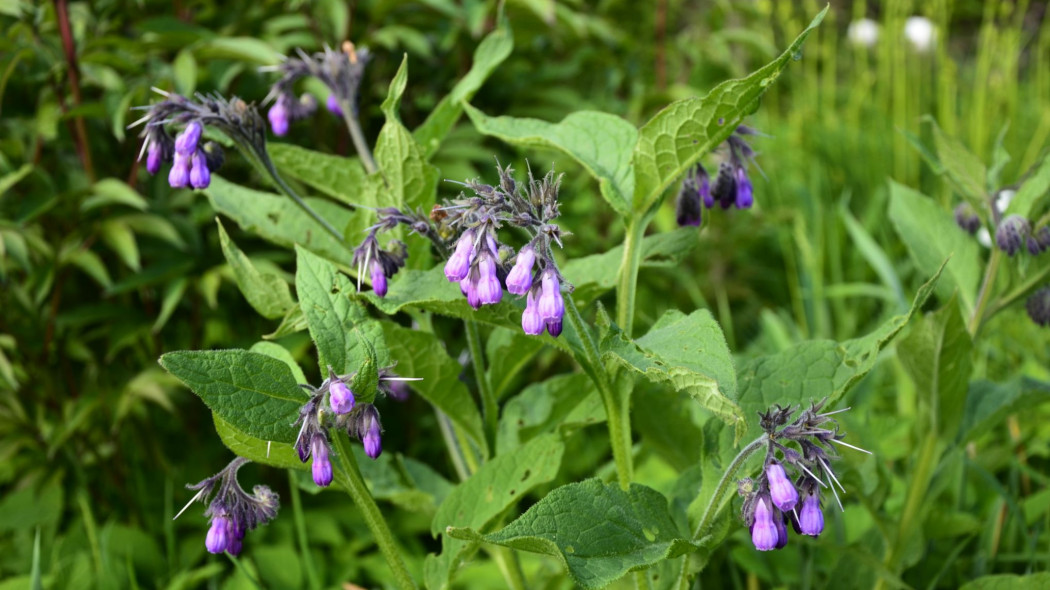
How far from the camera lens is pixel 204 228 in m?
2.94

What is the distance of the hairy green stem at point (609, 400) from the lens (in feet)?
5.01

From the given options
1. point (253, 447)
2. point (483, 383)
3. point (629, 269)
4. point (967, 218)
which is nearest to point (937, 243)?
point (967, 218)

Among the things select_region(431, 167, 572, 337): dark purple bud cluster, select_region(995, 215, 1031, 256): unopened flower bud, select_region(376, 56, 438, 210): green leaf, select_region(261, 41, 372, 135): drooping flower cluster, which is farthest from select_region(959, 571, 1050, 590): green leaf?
select_region(261, 41, 372, 135): drooping flower cluster

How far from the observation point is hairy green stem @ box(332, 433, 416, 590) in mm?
1570

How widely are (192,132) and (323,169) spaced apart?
379 mm

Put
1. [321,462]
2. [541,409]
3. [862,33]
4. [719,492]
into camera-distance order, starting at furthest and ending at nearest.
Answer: [862,33] < [541,409] < [719,492] < [321,462]

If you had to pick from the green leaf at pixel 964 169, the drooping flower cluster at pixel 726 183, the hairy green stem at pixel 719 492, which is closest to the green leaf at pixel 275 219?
the drooping flower cluster at pixel 726 183

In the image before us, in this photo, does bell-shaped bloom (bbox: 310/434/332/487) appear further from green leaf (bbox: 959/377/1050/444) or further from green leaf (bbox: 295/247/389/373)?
green leaf (bbox: 959/377/1050/444)

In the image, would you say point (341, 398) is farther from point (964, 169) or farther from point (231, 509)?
point (964, 169)

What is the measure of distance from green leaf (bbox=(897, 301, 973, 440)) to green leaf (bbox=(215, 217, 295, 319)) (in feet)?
4.17

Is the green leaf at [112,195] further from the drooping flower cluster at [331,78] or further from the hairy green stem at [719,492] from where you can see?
the hairy green stem at [719,492]

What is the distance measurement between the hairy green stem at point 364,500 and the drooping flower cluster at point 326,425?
12 centimetres

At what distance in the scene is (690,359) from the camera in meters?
1.34

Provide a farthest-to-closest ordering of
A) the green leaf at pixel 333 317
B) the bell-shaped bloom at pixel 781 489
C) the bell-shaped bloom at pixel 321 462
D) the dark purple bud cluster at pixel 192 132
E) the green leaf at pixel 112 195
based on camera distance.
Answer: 1. the green leaf at pixel 112 195
2. the dark purple bud cluster at pixel 192 132
3. the green leaf at pixel 333 317
4. the bell-shaped bloom at pixel 321 462
5. the bell-shaped bloom at pixel 781 489
